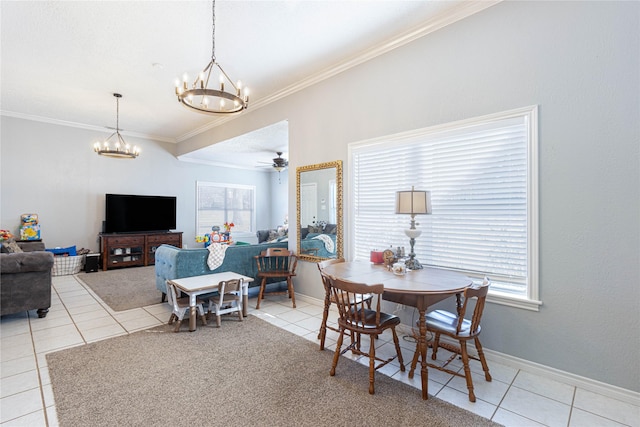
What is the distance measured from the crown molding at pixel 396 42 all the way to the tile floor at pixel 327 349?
3.11 meters

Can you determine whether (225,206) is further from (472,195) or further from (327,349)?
(472,195)

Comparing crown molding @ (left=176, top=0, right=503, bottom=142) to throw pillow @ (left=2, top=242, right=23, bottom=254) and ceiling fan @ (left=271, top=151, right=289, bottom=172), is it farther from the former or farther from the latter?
throw pillow @ (left=2, top=242, right=23, bottom=254)

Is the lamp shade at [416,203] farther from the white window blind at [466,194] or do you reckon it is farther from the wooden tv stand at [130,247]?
the wooden tv stand at [130,247]

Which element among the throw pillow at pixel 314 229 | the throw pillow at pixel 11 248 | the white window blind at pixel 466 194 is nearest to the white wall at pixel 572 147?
the white window blind at pixel 466 194

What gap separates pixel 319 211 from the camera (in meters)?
4.13

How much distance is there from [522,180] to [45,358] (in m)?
4.40

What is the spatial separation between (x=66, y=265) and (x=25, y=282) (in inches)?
120

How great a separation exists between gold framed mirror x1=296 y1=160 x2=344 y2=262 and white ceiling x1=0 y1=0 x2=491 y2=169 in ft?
4.13

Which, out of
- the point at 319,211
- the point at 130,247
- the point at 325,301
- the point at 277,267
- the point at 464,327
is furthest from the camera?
the point at 130,247

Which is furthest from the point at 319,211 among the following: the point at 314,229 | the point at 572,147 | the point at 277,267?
the point at 572,147

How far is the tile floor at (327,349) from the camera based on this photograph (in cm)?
190

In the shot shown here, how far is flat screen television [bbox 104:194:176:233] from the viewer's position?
22.0ft

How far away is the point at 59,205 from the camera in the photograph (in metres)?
6.29

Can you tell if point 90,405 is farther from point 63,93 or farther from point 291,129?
point 63,93
